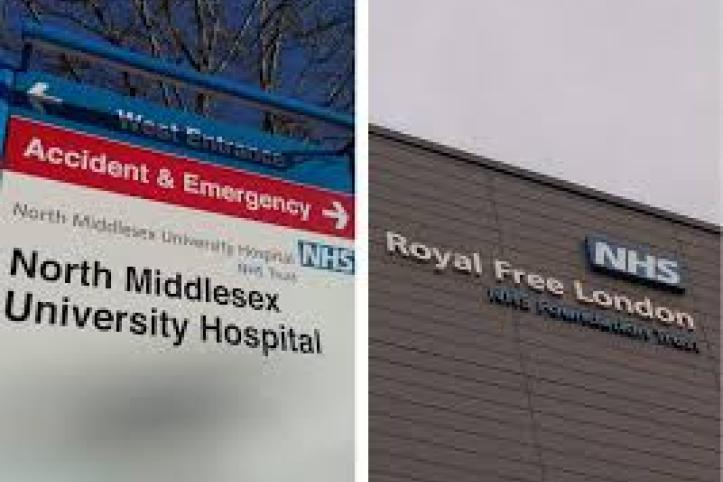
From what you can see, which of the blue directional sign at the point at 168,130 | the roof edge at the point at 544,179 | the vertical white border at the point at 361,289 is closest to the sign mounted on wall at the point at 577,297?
the roof edge at the point at 544,179

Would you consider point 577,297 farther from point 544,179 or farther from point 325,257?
point 325,257

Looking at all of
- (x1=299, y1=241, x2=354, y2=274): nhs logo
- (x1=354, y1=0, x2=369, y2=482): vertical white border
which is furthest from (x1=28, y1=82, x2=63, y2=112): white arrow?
(x1=354, y1=0, x2=369, y2=482): vertical white border

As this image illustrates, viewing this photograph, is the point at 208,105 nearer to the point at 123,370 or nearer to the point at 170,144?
the point at 170,144

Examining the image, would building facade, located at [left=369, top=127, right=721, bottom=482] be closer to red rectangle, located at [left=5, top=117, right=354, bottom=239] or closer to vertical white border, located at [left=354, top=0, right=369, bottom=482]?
vertical white border, located at [left=354, top=0, right=369, bottom=482]

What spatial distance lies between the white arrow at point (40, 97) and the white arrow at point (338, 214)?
1.50 m

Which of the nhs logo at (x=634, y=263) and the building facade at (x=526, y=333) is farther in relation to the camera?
the nhs logo at (x=634, y=263)

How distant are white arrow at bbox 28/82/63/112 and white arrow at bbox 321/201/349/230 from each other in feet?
4.93

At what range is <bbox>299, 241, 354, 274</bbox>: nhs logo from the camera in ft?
21.4

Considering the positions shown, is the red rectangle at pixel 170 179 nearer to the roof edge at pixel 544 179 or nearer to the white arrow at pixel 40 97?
the white arrow at pixel 40 97

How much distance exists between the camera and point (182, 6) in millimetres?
10594

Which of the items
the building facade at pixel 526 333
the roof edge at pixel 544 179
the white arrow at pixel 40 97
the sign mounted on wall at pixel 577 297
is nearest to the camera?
the white arrow at pixel 40 97

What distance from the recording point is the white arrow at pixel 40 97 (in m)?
6.23

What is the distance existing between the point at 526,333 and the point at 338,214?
24.1ft

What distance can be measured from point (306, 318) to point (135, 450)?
1.23 m
